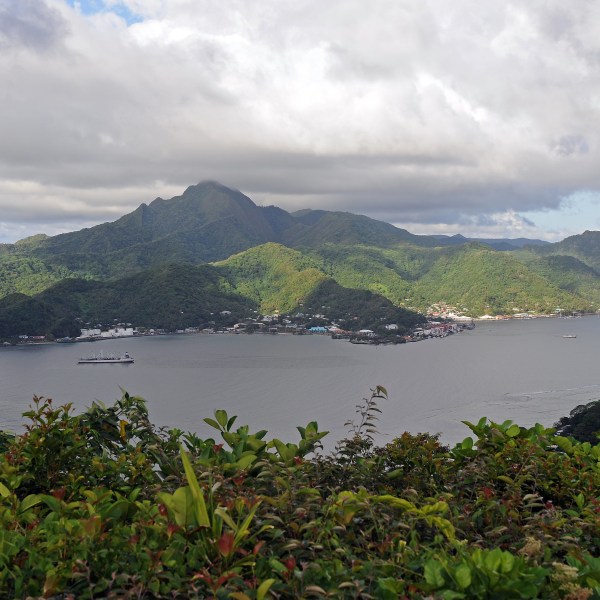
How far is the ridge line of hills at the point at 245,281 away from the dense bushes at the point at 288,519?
8161 centimetres

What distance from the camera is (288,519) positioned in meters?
2.56

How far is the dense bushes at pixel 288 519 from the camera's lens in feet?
6.70

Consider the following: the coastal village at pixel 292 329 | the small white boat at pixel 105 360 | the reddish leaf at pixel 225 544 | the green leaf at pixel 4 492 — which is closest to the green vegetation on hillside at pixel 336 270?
the coastal village at pixel 292 329

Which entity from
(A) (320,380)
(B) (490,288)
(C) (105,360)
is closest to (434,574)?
(A) (320,380)

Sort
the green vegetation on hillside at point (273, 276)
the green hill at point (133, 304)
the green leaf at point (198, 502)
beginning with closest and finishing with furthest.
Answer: the green leaf at point (198, 502) < the green hill at point (133, 304) < the green vegetation on hillside at point (273, 276)

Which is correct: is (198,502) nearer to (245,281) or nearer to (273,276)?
(245,281)

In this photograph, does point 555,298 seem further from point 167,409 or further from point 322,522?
point 322,522

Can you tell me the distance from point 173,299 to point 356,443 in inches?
3863

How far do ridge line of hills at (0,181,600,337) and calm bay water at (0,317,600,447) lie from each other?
14853 mm

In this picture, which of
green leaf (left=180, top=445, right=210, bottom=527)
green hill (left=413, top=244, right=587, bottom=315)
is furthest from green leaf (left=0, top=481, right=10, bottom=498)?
green hill (left=413, top=244, right=587, bottom=315)

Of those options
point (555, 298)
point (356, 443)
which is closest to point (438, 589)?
point (356, 443)

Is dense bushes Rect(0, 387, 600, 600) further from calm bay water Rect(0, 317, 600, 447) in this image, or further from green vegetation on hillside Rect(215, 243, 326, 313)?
green vegetation on hillside Rect(215, 243, 326, 313)

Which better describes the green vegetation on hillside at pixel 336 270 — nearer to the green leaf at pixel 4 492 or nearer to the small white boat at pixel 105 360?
the small white boat at pixel 105 360

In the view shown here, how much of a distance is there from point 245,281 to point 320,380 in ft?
235
